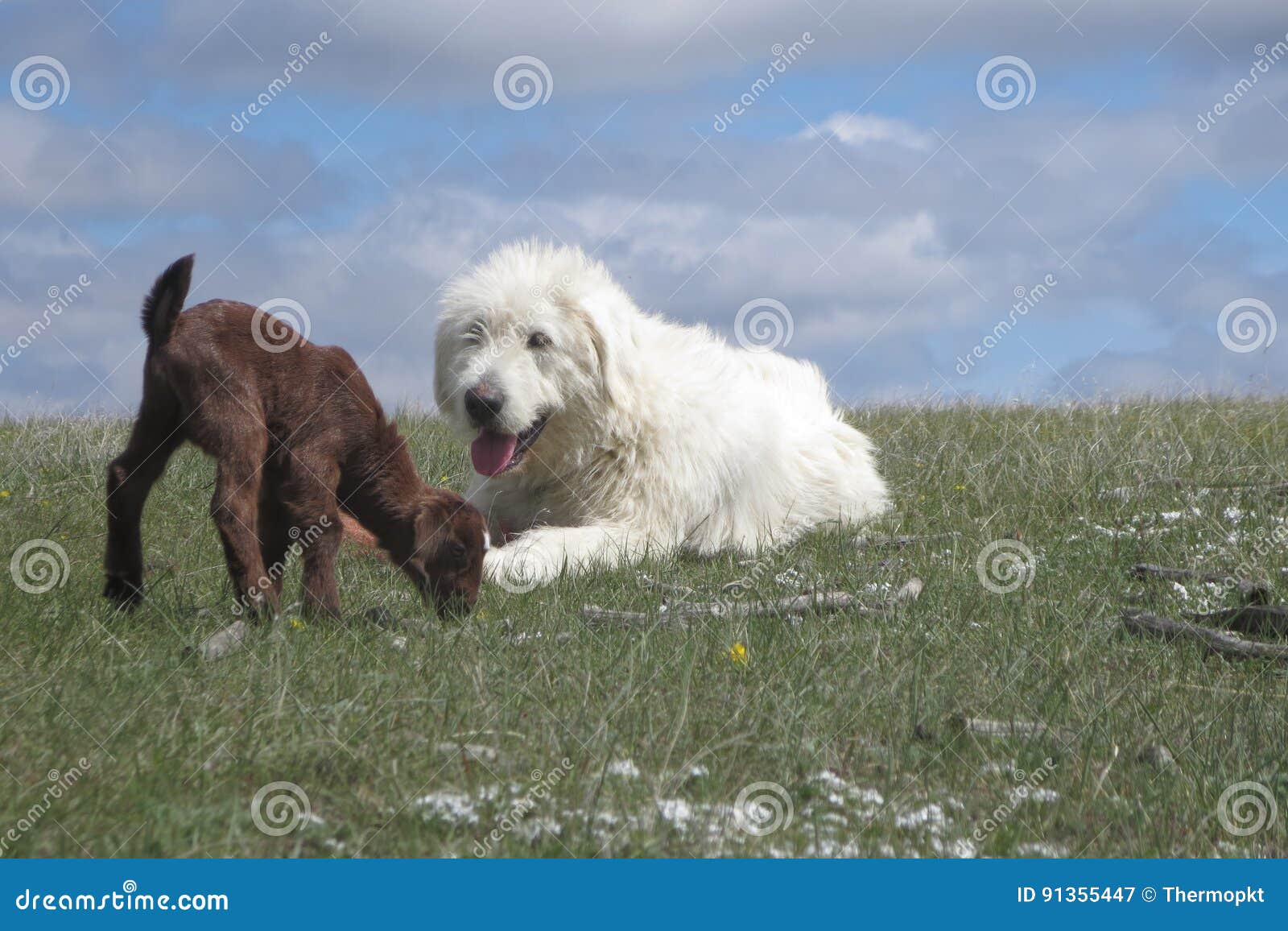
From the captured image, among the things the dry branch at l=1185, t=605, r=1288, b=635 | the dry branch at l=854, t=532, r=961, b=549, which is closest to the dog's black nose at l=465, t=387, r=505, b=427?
the dry branch at l=854, t=532, r=961, b=549

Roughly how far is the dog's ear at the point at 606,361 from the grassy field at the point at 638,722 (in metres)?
1.07

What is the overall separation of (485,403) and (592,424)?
2.45 feet

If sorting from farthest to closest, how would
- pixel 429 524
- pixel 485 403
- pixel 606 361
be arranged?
pixel 606 361, pixel 485 403, pixel 429 524

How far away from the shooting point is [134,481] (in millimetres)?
4238

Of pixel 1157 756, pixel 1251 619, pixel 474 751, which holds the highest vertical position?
pixel 1251 619

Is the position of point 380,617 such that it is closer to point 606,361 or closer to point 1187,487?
point 606,361

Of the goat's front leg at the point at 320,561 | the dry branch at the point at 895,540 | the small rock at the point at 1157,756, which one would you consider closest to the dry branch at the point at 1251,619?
the small rock at the point at 1157,756

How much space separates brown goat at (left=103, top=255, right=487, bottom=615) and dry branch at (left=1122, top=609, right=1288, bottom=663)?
2.58 m

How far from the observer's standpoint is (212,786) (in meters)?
2.75

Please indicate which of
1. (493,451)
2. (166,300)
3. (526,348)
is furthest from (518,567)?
(166,300)

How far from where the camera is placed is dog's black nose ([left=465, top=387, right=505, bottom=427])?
5688 millimetres

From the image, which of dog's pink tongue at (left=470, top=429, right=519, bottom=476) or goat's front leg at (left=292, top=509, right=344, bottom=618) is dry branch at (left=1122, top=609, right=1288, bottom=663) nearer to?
dog's pink tongue at (left=470, top=429, right=519, bottom=476)

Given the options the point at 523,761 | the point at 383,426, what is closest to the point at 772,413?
the point at 383,426

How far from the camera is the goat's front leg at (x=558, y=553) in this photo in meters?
5.65
